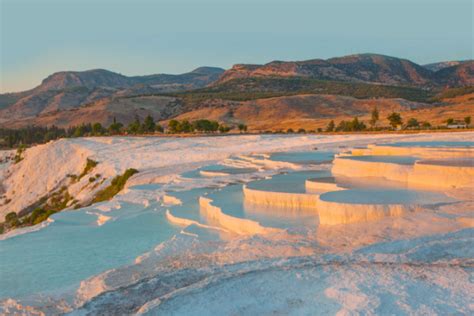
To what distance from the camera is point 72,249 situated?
30.4 ft

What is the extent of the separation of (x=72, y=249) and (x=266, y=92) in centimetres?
9494

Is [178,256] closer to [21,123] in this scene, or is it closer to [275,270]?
[275,270]

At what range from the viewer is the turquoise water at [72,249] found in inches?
299

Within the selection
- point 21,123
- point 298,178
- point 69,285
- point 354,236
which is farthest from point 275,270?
point 21,123

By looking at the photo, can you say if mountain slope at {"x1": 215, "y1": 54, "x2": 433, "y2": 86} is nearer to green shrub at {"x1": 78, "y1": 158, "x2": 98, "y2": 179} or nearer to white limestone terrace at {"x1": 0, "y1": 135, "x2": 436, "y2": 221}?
white limestone terrace at {"x1": 0, "y1": 135, "x2": 436, "y2": 221}

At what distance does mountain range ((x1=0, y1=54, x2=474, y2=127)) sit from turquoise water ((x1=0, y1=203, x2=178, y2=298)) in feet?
196

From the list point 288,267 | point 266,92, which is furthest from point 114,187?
point 266,92

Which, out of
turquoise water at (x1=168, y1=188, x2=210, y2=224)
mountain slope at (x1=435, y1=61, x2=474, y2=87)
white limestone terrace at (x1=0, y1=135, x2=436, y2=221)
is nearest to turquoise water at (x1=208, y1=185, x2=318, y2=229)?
turquoise water at (x1=168, y1=188, x2=210, y2=224)

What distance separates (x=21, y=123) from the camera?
9788cm

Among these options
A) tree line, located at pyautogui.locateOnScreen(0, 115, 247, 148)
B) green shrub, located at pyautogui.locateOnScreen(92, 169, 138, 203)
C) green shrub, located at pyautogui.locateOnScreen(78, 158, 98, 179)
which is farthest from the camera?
tree line, located at pyautogui.locateOnScreen(0, 115, 247, 148)

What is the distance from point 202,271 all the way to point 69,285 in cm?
196

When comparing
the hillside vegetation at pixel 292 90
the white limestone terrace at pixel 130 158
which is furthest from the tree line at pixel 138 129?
the hillside vegetation at pixel 292 90

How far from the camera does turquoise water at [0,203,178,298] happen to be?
759 centimetres

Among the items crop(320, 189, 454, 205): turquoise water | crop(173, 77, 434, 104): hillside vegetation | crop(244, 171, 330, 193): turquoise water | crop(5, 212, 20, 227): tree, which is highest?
crop(173, 77, 434, 104): hillside vegetation
